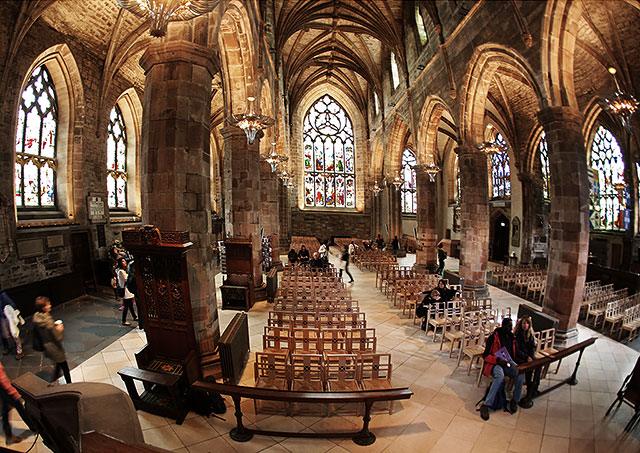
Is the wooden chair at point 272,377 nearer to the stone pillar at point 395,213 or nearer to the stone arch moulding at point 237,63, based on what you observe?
the stone arch moulding at point 237,63

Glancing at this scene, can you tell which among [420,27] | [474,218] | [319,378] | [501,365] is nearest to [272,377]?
[319,378]

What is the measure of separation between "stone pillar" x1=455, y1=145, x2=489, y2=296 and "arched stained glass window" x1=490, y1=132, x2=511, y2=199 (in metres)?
10.2

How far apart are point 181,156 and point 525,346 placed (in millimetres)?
6189

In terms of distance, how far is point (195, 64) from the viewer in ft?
17.3

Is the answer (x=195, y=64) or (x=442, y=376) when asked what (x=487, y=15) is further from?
(x=442, y=376)

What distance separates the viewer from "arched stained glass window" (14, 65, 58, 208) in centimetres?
1032

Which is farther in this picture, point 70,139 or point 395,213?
point 395,213

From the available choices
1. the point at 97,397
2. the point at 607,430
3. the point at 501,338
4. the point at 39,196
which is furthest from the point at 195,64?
the point at 39,196

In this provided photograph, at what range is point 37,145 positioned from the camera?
433 inches

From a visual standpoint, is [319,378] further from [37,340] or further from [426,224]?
[426,224]

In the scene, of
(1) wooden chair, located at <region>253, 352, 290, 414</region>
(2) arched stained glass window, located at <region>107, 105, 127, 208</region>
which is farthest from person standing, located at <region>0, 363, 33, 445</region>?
(2) arched stained glass window, located at <region>107, 105, 127, 208</region>

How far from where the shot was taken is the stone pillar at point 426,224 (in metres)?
15.6

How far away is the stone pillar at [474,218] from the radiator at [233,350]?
29.3 feet

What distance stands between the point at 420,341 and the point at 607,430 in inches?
127
